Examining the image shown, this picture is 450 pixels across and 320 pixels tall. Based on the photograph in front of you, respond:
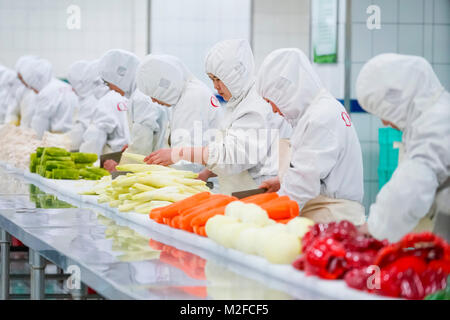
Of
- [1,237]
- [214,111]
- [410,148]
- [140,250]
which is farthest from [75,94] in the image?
[410,148]

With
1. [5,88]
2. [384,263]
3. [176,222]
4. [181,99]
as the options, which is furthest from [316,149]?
[5,88]

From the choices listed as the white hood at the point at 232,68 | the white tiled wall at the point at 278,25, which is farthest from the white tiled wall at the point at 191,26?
the white hood at the point at 232,68

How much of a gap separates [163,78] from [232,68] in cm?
73

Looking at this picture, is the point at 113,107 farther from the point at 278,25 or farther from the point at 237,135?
the point at 278,25

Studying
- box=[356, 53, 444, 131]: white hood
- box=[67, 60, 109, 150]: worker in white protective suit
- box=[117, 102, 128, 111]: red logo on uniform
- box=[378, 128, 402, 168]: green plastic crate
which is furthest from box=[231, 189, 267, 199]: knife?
box=[67, 60, 109, 150]: worker in white protective suit

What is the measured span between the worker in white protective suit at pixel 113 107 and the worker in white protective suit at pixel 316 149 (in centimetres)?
270

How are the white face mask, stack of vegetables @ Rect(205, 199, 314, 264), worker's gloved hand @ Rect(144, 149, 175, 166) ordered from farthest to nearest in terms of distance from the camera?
1. the white face mask
2. worker's gloved hand @ Rect(144, 149, 175, 166)
3. stack of vegetables @ Rect(205, 199, 314, 264)

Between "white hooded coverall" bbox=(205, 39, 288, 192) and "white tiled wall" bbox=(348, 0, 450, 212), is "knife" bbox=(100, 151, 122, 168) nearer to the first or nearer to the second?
"white hooded coverall" bbox=(205, 39, 288, 192)

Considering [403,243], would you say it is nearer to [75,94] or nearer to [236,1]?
[75,94]

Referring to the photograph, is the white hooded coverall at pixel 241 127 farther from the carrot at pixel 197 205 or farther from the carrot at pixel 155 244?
A: the carrot at pixel 155 244

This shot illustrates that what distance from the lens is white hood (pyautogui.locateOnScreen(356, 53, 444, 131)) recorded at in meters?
1.95

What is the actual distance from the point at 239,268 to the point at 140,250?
41 centimetres

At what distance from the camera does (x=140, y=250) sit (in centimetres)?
222

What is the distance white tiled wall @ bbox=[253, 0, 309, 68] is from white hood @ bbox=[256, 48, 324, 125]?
22.0 ft
